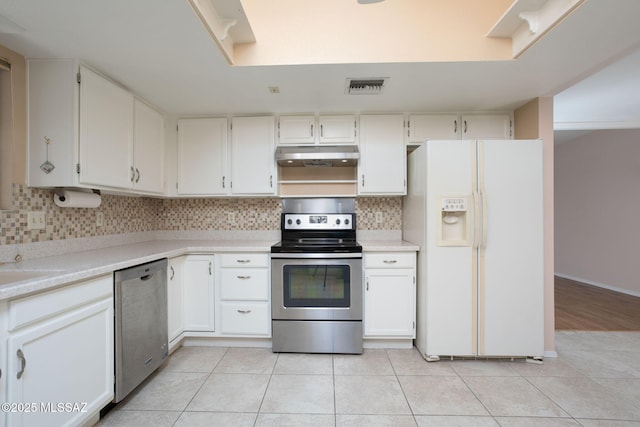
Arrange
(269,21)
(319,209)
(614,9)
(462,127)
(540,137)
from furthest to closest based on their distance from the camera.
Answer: (319,209) < (462,127) < (540,137) < (269,21) < (614,9)

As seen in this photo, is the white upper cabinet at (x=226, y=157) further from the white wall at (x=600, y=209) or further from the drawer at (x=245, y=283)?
the white wall at (x=600, y=209)

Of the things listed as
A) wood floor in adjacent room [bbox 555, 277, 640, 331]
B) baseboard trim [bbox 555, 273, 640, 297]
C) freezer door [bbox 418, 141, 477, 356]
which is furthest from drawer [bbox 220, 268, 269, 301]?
baseboard trim [bbox 555, 273, 640, 297]

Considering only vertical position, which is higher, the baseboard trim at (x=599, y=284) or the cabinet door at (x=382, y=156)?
the cabinet door at (x=382, y=156)

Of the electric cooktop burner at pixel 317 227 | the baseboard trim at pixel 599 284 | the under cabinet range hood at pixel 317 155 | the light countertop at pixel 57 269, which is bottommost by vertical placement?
the baseboard trim at pixel 599 284

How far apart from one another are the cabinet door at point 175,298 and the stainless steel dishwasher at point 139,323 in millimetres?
130

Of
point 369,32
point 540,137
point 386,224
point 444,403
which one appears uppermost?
point 369,32

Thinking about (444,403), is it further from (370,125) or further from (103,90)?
(103,90)

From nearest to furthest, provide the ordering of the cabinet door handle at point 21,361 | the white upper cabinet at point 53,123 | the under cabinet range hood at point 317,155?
the cabinet door handle at point 21,361 < the white upper cabinet at point 53,123 < the under cabinet range hood at point 317,155

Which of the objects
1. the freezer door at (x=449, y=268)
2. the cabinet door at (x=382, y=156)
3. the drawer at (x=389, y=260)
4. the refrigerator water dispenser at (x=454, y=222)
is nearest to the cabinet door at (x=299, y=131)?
the cabinet door at (x=382, y=156)

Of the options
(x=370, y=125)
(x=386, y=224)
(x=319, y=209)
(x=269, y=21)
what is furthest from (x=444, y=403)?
(x=269, y=21)

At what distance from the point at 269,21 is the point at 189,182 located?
5.43ft

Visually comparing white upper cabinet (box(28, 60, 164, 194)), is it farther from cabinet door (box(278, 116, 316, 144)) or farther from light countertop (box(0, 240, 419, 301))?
cabinet door (box(278, 116, 316, 144))

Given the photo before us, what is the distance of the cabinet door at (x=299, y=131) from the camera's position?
2791 mm

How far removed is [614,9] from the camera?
1.41m
